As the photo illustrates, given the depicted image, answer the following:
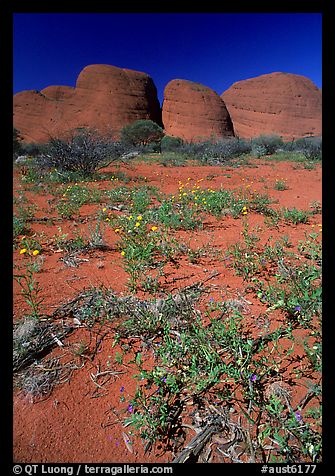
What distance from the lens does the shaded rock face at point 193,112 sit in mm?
41469

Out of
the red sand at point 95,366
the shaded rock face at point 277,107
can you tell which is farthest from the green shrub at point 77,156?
the shaded rock face at point 277,107

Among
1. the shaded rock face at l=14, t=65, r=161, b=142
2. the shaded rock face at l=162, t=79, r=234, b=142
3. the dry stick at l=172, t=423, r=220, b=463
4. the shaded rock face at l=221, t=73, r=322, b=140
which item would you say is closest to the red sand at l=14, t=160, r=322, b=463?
the dry stick at l=172, t=423, r=220, b=463

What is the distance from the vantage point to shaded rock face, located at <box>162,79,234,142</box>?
4147 cm

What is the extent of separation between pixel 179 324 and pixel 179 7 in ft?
5.32

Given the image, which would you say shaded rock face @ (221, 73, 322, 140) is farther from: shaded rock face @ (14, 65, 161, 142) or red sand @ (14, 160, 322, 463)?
red sand @ (14, 160, 322, 463)

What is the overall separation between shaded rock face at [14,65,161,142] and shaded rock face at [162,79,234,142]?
2440 millimetres

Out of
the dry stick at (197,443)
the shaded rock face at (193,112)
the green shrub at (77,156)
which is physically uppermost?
the shaded rock face at (193,112)

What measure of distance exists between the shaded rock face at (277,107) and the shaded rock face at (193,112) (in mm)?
4081

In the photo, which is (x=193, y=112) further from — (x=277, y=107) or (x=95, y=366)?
(x=95, y=366)

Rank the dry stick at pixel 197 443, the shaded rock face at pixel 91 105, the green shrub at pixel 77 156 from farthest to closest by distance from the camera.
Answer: the shaded rock face at pixel 91 105
the green shrub at pixel 77 156
the dry stick at pixel 197 443

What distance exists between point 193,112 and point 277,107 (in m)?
14.2

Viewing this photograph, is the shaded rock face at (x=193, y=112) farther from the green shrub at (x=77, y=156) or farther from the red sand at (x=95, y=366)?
the red sand at (x=95, y=366)
